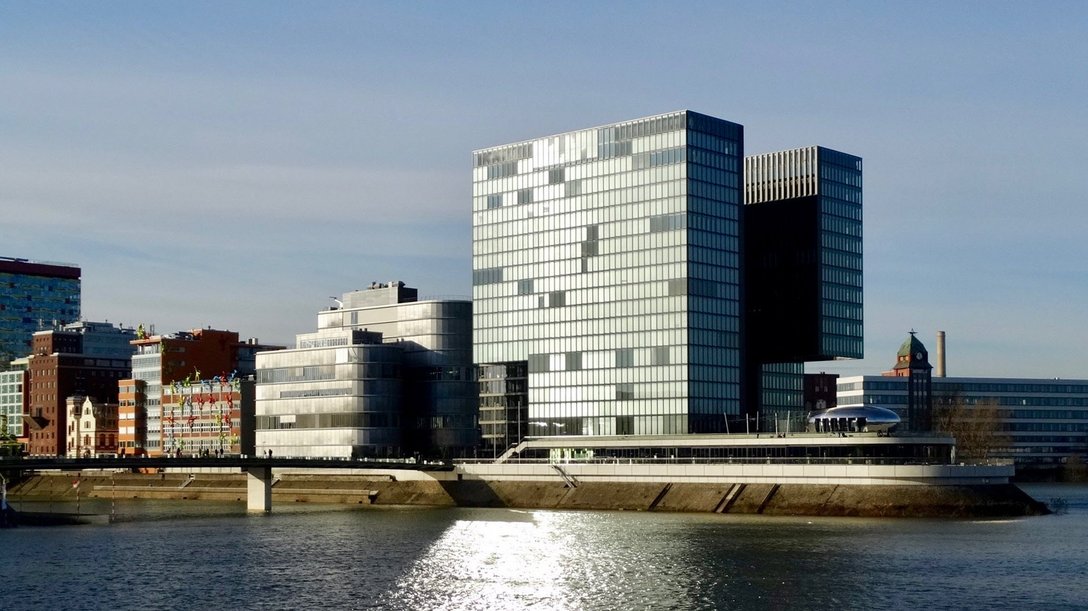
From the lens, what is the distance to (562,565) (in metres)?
121

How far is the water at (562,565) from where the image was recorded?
102 metres

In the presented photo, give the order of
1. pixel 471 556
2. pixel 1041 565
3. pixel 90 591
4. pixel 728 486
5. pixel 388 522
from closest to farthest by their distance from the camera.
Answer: pixel 90 591 → pixel 1041 565 → pixel 471 556 → pixel 388 522 → pixel 728 486

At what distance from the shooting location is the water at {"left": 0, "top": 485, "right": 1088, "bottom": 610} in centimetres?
10150

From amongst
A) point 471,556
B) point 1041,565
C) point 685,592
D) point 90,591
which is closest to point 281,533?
point 471,556

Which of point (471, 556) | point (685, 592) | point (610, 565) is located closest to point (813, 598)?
point (685, 592)

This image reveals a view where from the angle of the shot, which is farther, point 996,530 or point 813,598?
point 996,530

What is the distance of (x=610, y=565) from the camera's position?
12006 cm

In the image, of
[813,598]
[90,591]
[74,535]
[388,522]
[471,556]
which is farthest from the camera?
[388,522]

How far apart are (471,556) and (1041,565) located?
47304 millimetres

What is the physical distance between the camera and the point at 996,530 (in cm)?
14775

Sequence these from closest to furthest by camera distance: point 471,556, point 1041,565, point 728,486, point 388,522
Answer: point 1041,565 → point 471,556 → point 388,522 → point 728,486

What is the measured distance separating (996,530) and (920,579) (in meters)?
43.0

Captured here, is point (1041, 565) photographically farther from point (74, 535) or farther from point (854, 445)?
point (74, 535)

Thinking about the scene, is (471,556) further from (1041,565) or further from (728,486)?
(728,486)
